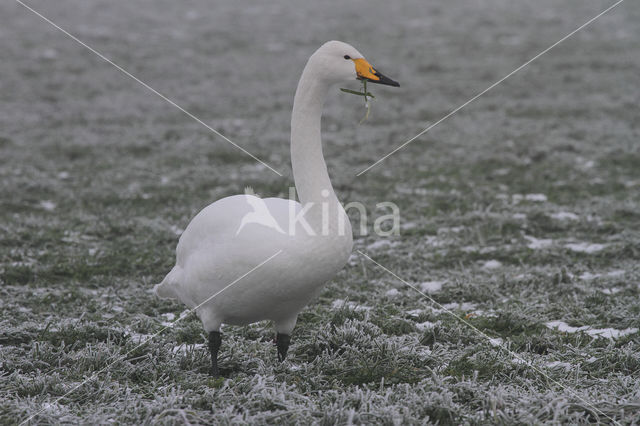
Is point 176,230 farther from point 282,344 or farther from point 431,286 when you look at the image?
point 282,344

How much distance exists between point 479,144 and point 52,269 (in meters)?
7.61

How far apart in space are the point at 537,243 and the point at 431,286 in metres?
1.70

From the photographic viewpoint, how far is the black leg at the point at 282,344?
13.8 ft

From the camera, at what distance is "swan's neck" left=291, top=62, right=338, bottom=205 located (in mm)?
3893

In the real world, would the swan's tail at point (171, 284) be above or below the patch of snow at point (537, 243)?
above

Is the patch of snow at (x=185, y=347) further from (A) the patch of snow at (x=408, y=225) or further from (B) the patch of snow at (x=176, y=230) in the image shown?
(A) the patch of snow at (x=408, y=225)

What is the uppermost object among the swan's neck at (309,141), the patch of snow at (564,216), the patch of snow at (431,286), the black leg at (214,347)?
the swan's neck at (309,141)

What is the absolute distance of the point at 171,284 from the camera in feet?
14.4

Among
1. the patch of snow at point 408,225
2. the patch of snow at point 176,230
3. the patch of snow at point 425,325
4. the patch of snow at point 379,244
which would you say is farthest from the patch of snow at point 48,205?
the patch of snow at point 425,325

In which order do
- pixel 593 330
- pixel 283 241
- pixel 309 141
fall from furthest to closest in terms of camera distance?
pixel 593 330
pixel 309 141
pixel 283 241

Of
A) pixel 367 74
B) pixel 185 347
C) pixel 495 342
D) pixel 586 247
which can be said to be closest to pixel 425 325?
pixel 495 342

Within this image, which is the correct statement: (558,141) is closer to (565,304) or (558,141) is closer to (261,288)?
(565,304)

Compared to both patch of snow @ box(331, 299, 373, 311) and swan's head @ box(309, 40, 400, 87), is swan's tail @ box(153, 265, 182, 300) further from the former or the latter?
swan's head @ box(309, 40, 400, 87)

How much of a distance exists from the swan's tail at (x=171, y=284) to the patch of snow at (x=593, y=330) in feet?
9.48
